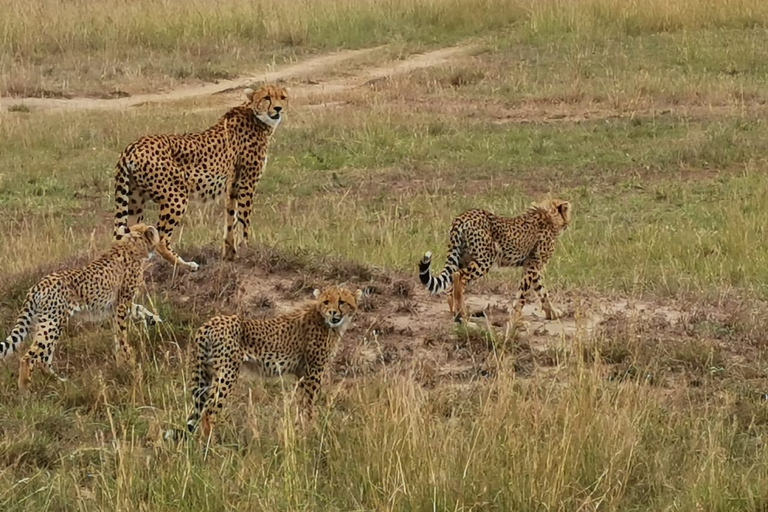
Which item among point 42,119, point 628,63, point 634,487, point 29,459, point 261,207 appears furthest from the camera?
point 628,63

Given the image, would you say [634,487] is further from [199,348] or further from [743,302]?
[743,302]

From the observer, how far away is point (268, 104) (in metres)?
7.28

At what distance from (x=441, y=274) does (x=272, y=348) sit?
165cm

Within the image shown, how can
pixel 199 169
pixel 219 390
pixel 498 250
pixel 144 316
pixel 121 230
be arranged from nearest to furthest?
pixel 219 390 < pixel 144 316 < pixel 498 250 < pixel 121 230 < pixel 199 169

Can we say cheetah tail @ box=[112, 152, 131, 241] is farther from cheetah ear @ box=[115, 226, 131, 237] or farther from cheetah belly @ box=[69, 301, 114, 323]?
cheetah belly @ box=[69, 301, 114, 323]

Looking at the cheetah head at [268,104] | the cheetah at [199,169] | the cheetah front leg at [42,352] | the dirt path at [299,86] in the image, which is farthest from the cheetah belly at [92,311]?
the dirt path at [299,86]

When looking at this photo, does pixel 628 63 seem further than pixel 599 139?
Yes

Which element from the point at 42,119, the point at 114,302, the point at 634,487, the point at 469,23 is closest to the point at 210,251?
the point at 114,302

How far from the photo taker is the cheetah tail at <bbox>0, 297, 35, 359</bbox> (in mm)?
5516

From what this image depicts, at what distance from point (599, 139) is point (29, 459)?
28.3 ft

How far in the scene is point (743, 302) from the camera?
6.72 m

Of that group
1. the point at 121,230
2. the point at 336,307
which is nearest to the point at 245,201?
the point at 121,230

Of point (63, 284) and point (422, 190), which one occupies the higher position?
point (63, 284)

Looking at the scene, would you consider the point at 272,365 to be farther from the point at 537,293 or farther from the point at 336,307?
the point at 537,293
